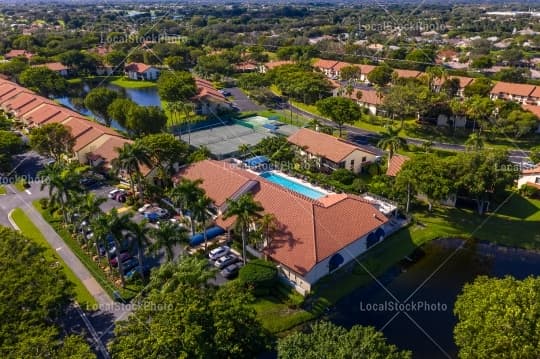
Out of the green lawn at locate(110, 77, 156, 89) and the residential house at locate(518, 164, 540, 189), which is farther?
the green lawn at locate(110, 77, 156, 89)

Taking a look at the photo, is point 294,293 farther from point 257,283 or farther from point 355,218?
point 355,218

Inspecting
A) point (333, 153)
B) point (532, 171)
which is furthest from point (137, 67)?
point (532, 171)

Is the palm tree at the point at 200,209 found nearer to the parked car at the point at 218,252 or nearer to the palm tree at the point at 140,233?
the parked car at the point at 218,252

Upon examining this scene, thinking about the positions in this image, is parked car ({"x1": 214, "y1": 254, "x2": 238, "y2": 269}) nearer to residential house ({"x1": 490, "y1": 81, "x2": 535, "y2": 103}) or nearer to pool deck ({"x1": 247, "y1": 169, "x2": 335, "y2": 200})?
pool deck ({"x1": 247, "y1": 169, "x2": 335, "y2": 200})

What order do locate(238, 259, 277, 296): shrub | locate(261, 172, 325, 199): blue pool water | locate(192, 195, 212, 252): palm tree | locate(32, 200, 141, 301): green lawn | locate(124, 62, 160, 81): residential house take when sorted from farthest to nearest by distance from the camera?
locate(124, 62, 160, 81): residential house → locate(261, 172, 325, 199): blue pool water → locate(192, 195, 212, 252): palm tree → locate(32, 200, 141, 301): green lawn → locate(238, 259, 277, 296): shrub

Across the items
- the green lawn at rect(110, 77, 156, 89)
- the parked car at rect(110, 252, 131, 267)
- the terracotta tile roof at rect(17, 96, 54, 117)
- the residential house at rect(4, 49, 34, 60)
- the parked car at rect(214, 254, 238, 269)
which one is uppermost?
the residential house at rect(4, 49, 34, 60)

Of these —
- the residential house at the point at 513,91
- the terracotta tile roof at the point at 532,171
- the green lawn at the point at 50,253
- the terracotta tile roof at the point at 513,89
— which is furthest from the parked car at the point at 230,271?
the terracotta tile roof at the point at 513,89

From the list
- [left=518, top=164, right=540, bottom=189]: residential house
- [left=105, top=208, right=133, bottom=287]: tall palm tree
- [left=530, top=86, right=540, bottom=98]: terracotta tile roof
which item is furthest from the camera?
[left=530, top=86, right=540, bottom=98]: terracotta tile roof

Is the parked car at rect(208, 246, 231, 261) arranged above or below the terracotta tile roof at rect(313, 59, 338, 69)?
below

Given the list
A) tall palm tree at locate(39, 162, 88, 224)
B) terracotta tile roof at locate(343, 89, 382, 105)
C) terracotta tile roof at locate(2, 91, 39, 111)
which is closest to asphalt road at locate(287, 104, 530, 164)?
terracotta tile roof at locate(343, 89, 382, 105)
